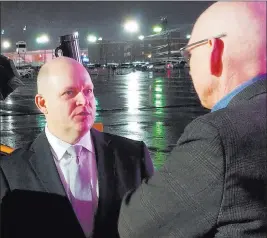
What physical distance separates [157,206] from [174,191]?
73mm

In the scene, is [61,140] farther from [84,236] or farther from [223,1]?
[223,1]

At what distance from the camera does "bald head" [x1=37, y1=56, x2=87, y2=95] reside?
170 centimetres

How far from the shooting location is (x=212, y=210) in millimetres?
1162

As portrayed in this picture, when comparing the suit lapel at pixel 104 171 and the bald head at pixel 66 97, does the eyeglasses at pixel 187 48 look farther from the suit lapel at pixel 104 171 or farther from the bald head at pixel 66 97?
the suit lapel at pixel 104 171

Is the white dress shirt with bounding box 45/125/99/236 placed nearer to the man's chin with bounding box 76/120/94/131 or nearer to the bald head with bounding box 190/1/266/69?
the man's chin with bounding box 76/120/94/131

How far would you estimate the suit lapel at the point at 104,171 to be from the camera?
1794mm

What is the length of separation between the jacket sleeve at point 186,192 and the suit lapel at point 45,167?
56cm

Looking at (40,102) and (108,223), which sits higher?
(40,102)

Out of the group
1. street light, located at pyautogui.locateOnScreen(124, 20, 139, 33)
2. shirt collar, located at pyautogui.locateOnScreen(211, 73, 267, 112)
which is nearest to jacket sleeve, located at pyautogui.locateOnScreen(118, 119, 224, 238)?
shirt collar, located at pyautogui.locateOnScreen(211, 73, 267, 112)

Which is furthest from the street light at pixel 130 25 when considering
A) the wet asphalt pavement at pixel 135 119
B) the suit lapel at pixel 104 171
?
the suit lapel at pixel 104 171

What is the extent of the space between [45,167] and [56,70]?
16.5 inches

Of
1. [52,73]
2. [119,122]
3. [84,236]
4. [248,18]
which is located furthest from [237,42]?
[119,122]

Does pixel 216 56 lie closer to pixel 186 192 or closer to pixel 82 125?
pixel 186 192

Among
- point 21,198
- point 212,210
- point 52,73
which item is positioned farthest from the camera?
point 21,198
